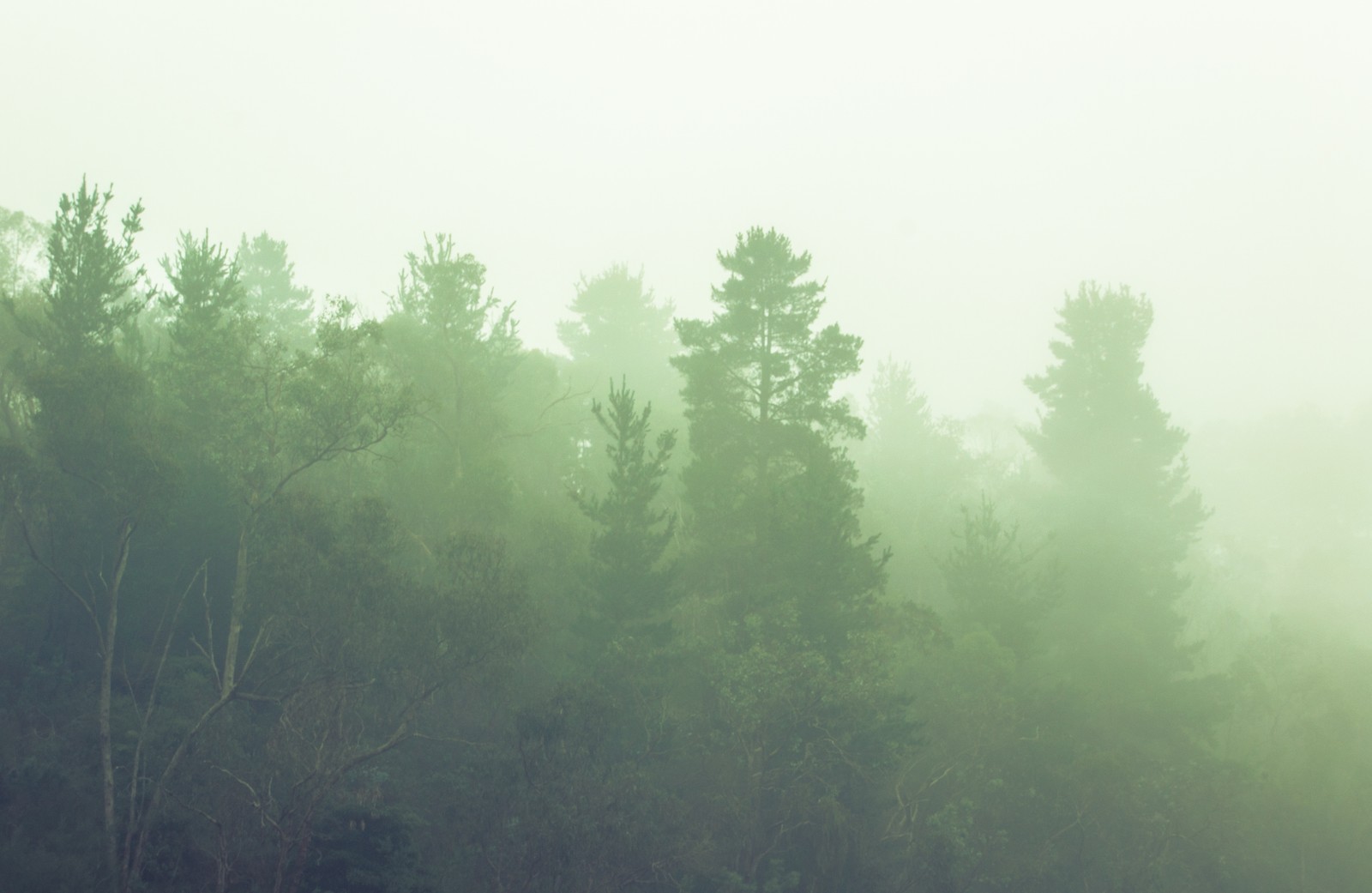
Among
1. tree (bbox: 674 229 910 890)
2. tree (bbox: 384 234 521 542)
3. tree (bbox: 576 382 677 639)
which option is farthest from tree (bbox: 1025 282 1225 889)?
tree (bbox: 384 234 521 542)

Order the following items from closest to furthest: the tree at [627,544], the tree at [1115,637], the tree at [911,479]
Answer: the tree at [627,544]
the tree at [1115,637]
the tree at [911,479]

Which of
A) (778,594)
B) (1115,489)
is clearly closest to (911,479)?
(1115,489)

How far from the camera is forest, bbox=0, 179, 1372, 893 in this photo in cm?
2206

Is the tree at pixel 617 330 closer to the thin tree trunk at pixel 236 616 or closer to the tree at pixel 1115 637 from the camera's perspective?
the tree at pixel 1115 637

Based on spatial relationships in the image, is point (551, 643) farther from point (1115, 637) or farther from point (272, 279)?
point (272, 279)

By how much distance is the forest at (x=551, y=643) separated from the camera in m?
22.1

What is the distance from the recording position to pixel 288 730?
70.3ft

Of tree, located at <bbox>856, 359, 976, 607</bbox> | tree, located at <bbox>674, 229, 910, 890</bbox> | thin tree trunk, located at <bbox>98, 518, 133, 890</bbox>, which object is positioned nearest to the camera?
thin tree trunk, located at <bbox>98, 518, 133, 890</bbox>

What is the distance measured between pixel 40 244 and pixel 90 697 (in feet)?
87.9

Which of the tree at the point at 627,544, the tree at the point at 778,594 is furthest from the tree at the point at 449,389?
the tree at the point at 778,594

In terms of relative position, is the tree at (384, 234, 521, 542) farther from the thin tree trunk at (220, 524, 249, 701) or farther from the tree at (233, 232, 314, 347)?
the tree at (233, 232, 314, 347)

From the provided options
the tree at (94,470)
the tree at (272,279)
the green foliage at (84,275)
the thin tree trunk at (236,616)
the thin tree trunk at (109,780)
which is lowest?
the thin tree trunk at (109,780)

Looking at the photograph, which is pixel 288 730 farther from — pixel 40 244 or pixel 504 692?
pixel 40 244

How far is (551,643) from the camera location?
29.3 metres
